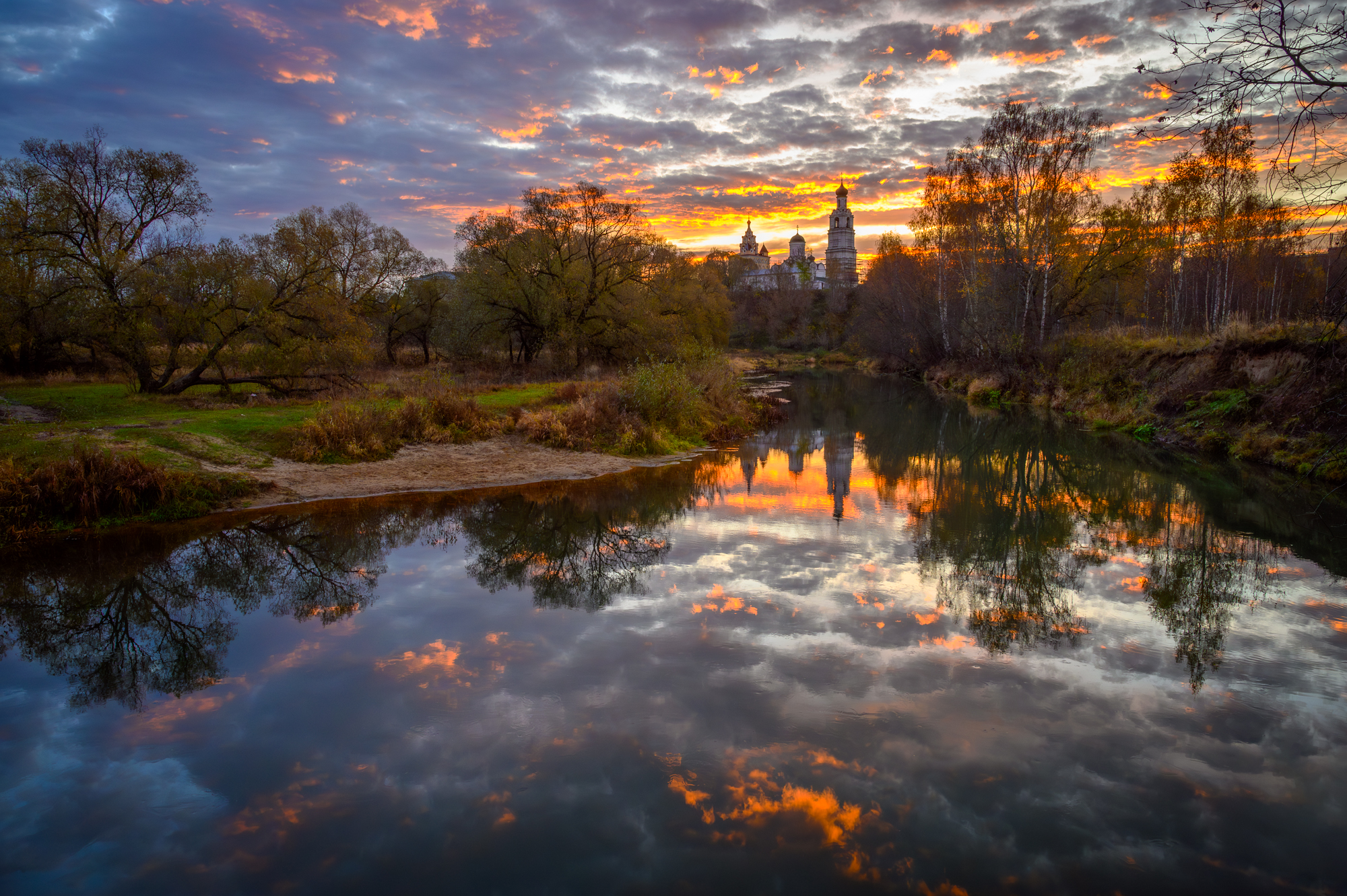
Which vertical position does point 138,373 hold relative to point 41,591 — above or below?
above

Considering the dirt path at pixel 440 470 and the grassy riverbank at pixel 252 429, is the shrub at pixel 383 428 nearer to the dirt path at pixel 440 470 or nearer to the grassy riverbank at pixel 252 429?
the grassy riverbank at pixel 252 429

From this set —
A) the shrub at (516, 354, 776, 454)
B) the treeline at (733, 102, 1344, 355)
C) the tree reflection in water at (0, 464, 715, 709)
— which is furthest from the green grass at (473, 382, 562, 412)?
the treeline at (733, 102, 1344, 355)

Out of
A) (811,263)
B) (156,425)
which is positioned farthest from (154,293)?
(811,263)

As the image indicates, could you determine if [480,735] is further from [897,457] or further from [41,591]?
[897,457]

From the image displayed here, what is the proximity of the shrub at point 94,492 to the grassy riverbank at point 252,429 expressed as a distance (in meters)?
0.02

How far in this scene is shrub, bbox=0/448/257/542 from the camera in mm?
9680

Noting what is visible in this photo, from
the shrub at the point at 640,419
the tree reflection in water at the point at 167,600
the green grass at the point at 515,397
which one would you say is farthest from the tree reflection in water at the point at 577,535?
the green grass at the point at 515,397

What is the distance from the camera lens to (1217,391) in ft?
64.3

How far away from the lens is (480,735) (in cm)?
542

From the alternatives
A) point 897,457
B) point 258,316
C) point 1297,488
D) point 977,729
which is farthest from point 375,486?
point 1297,488

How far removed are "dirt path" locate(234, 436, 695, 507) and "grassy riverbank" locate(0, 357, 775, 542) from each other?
306 millimetres

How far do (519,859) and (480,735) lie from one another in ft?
4.81

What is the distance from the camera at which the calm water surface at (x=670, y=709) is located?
4145 mm

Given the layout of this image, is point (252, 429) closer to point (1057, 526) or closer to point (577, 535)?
point (577, 535)
